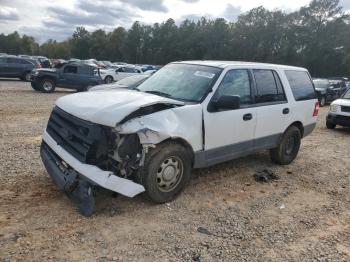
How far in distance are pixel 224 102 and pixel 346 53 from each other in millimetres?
53986

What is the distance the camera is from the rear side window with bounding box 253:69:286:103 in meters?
5.57

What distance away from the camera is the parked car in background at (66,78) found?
59.6 feet

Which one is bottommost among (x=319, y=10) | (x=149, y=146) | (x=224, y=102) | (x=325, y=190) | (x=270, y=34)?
(x=325, y=190)

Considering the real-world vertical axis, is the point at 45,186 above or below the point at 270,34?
below

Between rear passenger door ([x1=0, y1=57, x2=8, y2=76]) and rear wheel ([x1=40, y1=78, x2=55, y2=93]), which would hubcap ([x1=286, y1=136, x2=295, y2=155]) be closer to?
rear wheel ([x1=40, y1=78, x2=55, y2=93])

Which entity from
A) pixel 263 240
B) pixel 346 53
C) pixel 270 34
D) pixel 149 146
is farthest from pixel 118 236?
pixel 270 34

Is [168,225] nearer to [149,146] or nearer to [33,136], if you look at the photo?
[149,146]

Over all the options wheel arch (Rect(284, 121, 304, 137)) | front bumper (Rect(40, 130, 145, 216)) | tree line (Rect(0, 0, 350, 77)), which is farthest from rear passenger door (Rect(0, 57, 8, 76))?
tree line (Rect(0, 0, 350, 77))

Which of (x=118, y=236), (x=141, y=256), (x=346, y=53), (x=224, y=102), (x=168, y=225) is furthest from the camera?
(x=346, y=53)

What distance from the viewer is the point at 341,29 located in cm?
5334

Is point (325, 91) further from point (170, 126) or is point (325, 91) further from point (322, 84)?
point (170, 126)

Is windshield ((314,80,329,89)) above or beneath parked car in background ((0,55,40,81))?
beneath

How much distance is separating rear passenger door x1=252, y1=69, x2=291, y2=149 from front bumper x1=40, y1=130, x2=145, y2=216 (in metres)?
2.53

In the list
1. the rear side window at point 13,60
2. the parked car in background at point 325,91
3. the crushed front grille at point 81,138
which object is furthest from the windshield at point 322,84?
the rear side window at point 13,60
